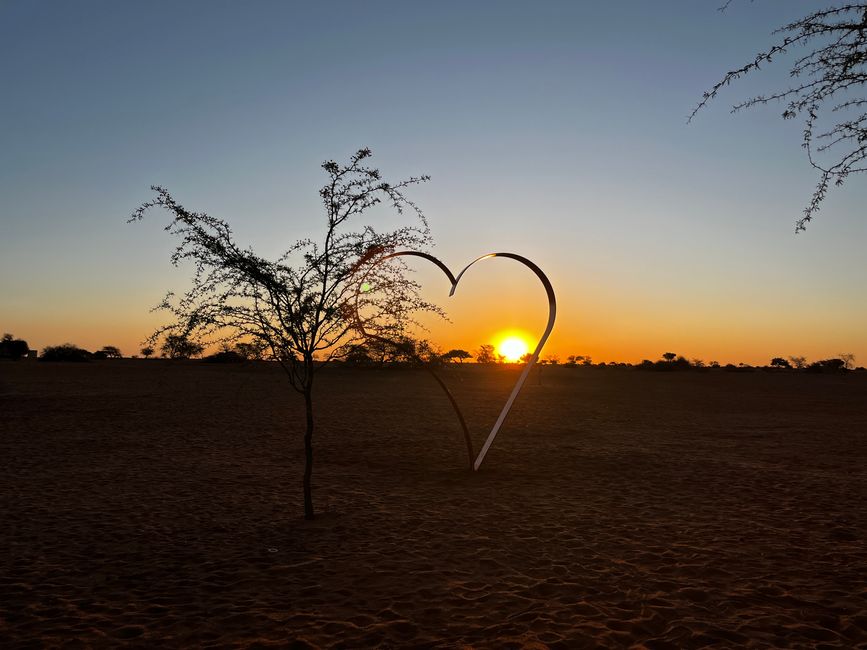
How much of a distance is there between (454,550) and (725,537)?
4765mm

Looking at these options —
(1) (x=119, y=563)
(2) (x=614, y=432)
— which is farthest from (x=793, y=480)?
(1) (x=119, y=563)

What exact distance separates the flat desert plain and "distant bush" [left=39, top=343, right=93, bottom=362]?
78106mm

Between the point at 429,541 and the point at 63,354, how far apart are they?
319 ft

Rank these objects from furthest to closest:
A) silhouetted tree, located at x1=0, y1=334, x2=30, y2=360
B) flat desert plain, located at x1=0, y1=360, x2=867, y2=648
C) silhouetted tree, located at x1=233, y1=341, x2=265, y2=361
→ silhouetted tree, located at x1=0, y1=334, x2=30, y2=360 → silhouetted tree, located at x1=233, y1=341, x2=265, y2=361 → flat desert plain, located at x1=0, y1=360, x2=867, y2=648

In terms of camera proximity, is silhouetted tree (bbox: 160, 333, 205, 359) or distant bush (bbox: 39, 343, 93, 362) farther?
distant bush (bbox: 39, 343, 93, 362)

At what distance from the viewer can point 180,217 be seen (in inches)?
450

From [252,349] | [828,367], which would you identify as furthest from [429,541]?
[828,367]

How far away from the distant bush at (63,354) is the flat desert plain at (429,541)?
78106 millimetres

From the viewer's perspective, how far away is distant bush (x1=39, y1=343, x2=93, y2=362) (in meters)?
90.7

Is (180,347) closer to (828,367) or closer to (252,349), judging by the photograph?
(252,349)

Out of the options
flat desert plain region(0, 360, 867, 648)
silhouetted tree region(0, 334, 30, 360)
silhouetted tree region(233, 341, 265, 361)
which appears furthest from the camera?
silhouetted tree region(0, 334, 30, 360)

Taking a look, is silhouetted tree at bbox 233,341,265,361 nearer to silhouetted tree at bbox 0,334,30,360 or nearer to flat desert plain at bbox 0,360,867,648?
flat desert plain at bbox 0,360,867,648

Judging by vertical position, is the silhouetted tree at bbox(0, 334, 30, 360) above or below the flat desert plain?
above

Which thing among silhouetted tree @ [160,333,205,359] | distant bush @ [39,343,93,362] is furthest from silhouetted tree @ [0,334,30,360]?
silhouetted tree @ [160,333,205,359]
